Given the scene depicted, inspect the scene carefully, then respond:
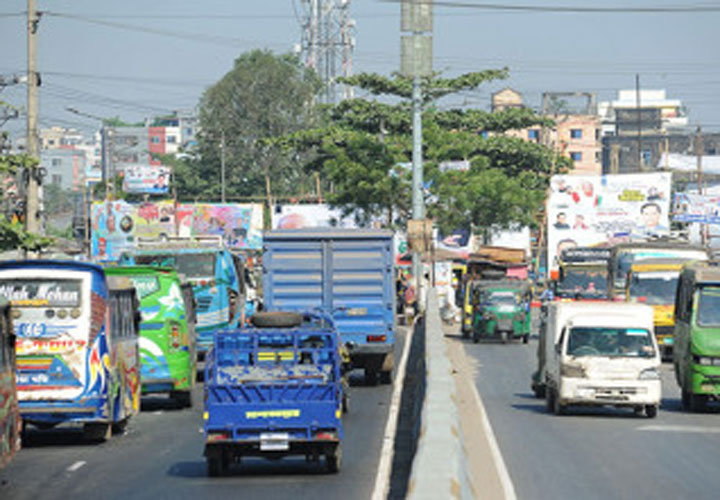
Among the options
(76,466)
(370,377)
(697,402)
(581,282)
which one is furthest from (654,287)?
(76,466)

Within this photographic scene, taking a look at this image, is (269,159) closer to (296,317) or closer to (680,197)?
(680,197)

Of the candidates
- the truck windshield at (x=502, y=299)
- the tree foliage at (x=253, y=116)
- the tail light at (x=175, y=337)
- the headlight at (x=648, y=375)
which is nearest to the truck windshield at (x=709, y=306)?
the headlight at (x=648, y=375)

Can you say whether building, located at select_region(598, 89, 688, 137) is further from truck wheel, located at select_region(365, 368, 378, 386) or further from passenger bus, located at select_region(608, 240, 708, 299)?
truck wheel, located at select_region(365, 368, 378, 386)

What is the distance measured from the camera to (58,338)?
20453 millimetres

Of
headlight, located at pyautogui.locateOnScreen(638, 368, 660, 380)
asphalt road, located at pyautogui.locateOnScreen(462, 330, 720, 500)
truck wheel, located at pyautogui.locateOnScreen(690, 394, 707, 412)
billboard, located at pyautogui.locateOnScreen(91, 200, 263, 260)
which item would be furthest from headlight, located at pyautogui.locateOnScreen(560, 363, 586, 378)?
billboard, located at pyautogui.locateOnScreen(91, 200, 263, 260)

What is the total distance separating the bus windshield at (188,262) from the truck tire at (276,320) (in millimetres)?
15789

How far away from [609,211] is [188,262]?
6019 cm

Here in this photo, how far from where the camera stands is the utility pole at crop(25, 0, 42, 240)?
3812cm

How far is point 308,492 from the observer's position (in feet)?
51.8

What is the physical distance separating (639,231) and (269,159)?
1592 inches

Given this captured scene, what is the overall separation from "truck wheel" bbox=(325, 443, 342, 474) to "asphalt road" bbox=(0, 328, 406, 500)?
0.47ft

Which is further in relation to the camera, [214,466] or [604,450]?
[604,450]

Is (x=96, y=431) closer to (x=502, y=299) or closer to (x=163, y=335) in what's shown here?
(x=163, y=335)

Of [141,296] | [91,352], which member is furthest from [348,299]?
[91,352]
